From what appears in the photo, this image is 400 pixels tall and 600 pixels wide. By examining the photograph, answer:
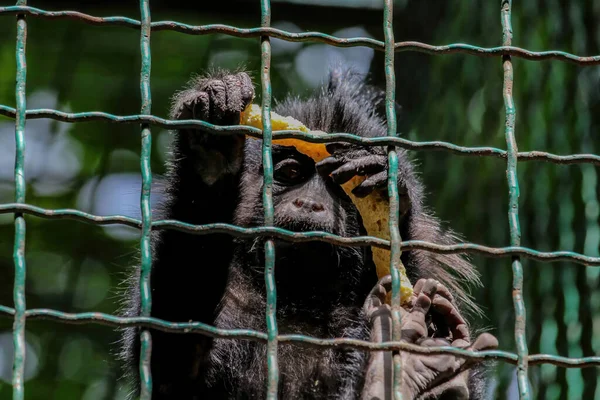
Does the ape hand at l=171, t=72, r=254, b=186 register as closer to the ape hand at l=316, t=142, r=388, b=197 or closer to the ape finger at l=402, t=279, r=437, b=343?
the ape hand at l=316, t=142, r=388, b=197

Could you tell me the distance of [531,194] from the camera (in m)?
4.56

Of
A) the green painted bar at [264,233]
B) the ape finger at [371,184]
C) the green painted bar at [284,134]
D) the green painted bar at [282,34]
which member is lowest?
the green painted bar at [264,233]

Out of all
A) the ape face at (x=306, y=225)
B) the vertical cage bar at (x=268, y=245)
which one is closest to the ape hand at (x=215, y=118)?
the vertical cage bar at (x=268, y=245)

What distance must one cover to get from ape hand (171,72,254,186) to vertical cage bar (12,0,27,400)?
0.58m

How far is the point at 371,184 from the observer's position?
10.4 feet

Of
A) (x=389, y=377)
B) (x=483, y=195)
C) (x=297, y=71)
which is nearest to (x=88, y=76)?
(x=297, y=71)

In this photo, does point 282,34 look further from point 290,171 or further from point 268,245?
point 290,171

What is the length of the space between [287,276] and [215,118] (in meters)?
1.03

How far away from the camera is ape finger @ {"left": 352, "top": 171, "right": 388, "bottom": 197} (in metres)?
3.18

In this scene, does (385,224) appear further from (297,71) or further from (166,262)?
(297,71)

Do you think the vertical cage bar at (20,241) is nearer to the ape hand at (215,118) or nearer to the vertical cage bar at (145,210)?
the vertical cage bar at (145,210)

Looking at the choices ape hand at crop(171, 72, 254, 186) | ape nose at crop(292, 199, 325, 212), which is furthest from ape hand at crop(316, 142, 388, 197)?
ape nose at crop(292, 199, 325, 212)

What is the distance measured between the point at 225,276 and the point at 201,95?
2.37 ft

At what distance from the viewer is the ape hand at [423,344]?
108 inches
